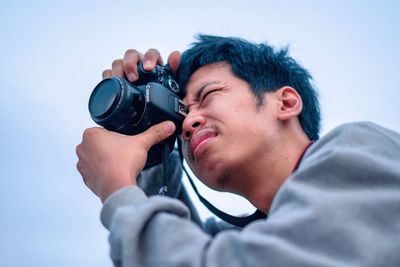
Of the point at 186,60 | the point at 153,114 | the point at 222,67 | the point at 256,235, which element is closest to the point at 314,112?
the point at 222,67

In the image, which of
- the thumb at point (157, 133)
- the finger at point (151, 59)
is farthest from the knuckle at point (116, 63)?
the thumb at point (157, 133)

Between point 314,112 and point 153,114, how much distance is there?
31.2 inches

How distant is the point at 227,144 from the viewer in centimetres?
136

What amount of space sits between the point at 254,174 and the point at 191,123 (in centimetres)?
29

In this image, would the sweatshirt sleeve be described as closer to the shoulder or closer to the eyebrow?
the shoulder

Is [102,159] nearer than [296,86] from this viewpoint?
Yes

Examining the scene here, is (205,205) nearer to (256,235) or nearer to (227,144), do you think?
(227,144)

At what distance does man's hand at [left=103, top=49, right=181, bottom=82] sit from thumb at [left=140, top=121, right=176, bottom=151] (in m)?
0.31

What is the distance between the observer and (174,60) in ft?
5.65

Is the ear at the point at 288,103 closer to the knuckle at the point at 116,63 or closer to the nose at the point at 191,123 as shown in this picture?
the nose at the point at 191,123

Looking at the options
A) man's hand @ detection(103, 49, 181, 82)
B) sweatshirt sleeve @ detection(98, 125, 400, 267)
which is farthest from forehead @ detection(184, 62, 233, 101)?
sweatshirt sleeve @ detection(98, 125, 400, 267)

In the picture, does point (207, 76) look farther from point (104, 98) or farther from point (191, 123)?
point (104, 98)

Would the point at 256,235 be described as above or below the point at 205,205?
above

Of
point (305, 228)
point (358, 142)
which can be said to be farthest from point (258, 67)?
point (305, 228)
